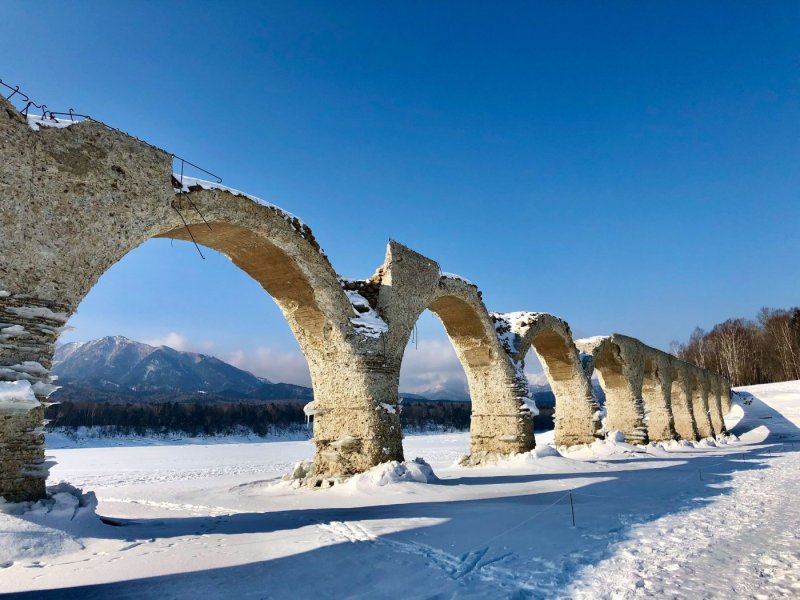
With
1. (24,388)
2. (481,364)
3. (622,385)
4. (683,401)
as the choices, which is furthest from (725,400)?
(24,388)

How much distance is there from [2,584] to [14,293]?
8.37 feet

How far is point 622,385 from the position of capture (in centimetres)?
1819

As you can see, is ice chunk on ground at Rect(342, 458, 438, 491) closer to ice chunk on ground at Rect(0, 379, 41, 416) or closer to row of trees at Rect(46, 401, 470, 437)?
ice chunk on ground at Rect(0, 379, 41, 416)

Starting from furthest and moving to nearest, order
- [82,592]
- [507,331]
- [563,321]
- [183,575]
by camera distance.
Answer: [563,321] → [507,331] → [183,575] → [82,592]

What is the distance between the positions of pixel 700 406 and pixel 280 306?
2511cm

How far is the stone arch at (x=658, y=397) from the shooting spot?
20000 millimetres

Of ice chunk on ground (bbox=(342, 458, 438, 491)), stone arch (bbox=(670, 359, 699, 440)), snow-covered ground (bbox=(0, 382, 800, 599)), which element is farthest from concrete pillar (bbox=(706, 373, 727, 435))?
ice chunk on ground (bbox=(342, 458, 438, 491))

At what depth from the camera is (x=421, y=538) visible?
15.5ft

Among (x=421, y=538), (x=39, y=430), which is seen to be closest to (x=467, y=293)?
(x=421, y=538)

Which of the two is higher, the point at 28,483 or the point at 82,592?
the point at 28,483

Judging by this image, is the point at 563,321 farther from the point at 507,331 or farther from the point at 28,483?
the point at 28,483

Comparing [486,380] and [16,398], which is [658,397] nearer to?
[486,380]

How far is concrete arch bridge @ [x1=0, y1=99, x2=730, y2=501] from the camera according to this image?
475 cm

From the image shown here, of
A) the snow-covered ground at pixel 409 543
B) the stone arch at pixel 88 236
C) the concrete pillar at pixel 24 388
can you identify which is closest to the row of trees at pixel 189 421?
the stone arch at pixel 88 236
